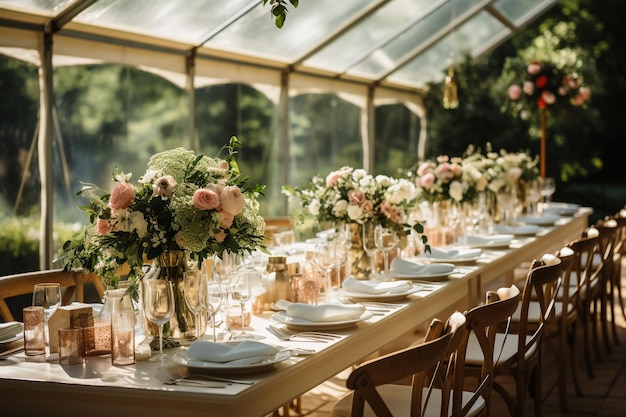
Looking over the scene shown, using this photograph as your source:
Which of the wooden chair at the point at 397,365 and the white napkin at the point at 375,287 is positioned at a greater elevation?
the white napkin at the point at 375,287

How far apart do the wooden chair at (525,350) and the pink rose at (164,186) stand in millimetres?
1356

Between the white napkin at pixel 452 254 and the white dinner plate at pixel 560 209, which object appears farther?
the white dinner plate at pixel 560 209

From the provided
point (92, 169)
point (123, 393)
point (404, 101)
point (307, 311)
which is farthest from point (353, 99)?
point (123, 393)

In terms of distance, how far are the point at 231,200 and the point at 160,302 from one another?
14.0 inches

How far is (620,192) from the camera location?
1364 cm

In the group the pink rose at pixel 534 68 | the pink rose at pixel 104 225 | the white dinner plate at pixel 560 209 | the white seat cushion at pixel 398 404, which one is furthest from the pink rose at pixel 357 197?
the pink rose at pixel 534 68

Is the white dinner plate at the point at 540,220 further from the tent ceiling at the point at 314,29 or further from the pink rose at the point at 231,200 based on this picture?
the pink rose at the point at 231,200

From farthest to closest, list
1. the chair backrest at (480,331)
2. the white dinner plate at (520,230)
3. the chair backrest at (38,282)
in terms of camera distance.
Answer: the white dinner plate at (520,230), the chair backrest at (38,282), the chair backrest at (480,331)

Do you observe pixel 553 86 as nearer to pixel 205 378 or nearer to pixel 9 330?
pixel 9 330

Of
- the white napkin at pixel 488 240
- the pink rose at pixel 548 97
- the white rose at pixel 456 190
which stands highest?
the pink rose at pixel 548 97

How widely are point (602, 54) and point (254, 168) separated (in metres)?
8.88

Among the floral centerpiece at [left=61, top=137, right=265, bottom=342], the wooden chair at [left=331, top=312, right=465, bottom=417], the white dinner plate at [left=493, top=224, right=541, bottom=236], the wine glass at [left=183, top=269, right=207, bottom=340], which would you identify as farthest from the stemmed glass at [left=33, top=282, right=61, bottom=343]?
the white dinner plate at [left=493, top=224, right=541, bottom=236]

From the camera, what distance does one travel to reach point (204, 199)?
2.37 m

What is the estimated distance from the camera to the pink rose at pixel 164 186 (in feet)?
8.01
